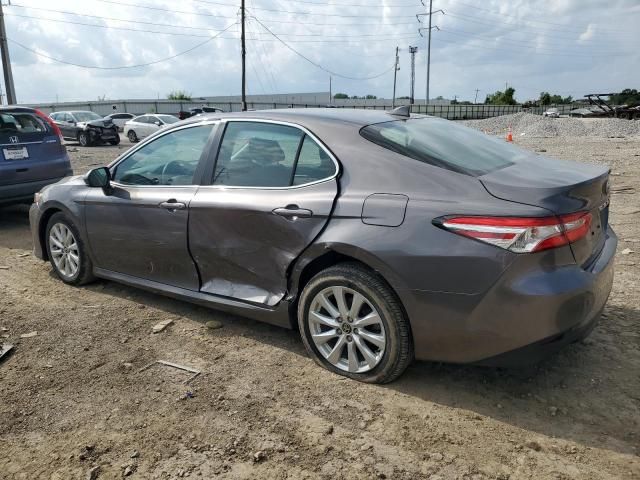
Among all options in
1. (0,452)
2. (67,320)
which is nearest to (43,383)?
(0,452)

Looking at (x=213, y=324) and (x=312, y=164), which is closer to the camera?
(x=312, y=164)

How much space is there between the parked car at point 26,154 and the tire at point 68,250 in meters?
2.73

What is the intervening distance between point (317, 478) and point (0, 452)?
1614 mm

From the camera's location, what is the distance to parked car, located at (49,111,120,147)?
2438 cm

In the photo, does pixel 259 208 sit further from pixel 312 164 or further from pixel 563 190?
pixel 563 190

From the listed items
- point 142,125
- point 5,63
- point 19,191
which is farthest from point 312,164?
point 5,63

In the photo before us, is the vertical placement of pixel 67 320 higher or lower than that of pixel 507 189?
lower

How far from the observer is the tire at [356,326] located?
3.03m

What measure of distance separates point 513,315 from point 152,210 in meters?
2.70

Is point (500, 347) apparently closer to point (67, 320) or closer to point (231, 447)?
point (231, 447)

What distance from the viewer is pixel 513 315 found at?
271cm

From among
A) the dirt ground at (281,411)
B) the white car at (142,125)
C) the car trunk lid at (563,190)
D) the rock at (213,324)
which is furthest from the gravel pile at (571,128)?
the rock at (213,324)

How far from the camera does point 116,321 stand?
426 cm

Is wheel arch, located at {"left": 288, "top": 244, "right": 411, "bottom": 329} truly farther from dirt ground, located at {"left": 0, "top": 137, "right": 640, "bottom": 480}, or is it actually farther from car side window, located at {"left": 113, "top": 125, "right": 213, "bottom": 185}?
car side window, located at {"left": 113, "top": 125, "right": 213, "bottom": 185}
